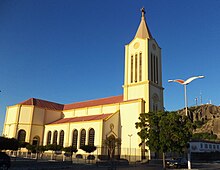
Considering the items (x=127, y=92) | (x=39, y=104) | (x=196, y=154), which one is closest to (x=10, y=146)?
(x=127, y=92)

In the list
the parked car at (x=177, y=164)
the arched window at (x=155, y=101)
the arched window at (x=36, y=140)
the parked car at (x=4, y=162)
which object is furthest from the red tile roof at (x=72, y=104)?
the parked car at (x=4, y=162)

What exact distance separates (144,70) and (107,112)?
500 inches

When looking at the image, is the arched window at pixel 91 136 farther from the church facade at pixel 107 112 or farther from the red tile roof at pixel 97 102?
the red tile roof at pixel 97 102

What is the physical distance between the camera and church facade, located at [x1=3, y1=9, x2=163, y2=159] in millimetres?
45188

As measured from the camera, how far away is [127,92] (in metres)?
49.9

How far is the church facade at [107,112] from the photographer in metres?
45.2

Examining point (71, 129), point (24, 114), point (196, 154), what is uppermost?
point (24, 114)

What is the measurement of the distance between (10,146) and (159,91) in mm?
34416

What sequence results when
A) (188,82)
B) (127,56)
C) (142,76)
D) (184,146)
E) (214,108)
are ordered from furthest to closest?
(214,108) < (127,56) < (142,76) < (188,82) < (184,146)

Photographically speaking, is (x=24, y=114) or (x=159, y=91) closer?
(x=159, y=91)

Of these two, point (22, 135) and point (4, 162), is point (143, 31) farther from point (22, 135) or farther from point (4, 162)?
point (4, 162)

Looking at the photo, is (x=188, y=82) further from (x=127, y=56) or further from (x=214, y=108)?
(x=214, y=108)

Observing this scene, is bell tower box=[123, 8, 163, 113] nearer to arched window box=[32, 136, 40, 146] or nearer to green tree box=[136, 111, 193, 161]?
green tree box=[136, 111, 193, 161]

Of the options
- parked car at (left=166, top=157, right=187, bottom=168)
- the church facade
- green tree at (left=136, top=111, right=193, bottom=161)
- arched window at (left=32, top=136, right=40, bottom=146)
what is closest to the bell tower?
the church facade
